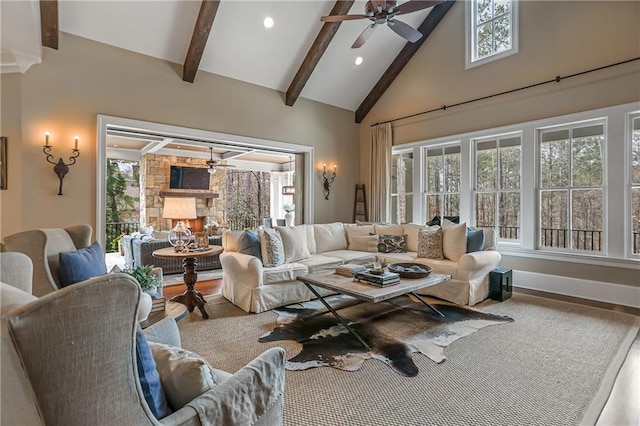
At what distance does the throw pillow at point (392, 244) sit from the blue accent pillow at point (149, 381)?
14.0 feet

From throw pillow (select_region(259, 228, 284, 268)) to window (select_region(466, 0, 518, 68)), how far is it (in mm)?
4293

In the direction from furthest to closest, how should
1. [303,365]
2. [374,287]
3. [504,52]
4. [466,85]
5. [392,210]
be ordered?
[392,210], [466,85], [504,52], [374,287], [303,365]

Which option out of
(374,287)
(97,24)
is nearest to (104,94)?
(97,24)

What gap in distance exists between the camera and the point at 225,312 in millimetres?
3674

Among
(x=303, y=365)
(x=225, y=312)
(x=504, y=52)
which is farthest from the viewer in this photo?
(x=504, y=52)

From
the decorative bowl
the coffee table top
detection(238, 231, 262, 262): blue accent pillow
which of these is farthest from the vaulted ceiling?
the decorative bowl

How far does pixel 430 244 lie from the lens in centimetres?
444

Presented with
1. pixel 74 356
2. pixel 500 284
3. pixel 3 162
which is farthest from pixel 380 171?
pixel 74 356

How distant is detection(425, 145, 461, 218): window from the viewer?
5.64 m

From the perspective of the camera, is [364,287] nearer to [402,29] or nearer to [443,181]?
[402,29]

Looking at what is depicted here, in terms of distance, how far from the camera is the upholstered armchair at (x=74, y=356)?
692mm

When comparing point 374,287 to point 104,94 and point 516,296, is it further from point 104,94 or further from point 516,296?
point 104,94

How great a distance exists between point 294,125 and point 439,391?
5.08m

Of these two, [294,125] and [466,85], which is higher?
[466,85]
